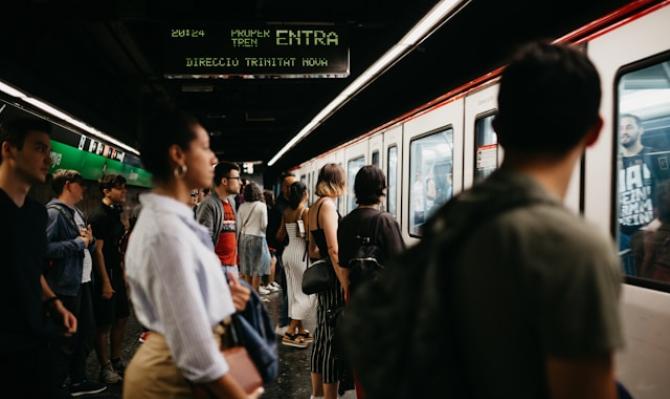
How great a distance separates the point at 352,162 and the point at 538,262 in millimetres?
6347

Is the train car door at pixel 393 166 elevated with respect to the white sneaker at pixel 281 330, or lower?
elevated

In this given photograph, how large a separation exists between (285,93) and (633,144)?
12.0 metres

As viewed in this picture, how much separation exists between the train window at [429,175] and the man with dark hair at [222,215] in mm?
1696

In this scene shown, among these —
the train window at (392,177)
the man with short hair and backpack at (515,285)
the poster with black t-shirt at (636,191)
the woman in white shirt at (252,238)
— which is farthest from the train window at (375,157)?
the man with short hair and backpack at (515,285)

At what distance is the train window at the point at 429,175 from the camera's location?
3.96 meters

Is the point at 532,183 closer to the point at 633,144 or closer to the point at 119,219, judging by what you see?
the point at 633,144

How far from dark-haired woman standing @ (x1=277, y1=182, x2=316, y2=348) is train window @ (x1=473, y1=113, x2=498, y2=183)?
1.89 meters

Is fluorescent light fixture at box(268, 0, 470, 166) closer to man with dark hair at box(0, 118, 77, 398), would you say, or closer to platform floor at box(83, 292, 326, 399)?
man with dark hair at box(0, 118, 77, 398)

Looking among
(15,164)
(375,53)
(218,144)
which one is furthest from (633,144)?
(218,144)

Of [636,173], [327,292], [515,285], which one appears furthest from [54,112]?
[515,285]

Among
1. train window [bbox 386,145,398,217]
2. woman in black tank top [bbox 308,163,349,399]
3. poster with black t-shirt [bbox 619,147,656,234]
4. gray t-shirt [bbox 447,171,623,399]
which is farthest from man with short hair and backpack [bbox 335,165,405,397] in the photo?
train window [bbox 386,145,398,217]

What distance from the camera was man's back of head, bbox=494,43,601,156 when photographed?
0.80 m

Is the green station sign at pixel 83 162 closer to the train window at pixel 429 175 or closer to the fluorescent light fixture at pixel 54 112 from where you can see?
the fluorescent light fixture at pixel 54 112

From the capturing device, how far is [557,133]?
2.68 feet
